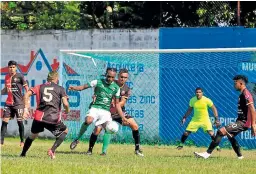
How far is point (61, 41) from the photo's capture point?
917 inches

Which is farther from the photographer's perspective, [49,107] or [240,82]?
[240,82]

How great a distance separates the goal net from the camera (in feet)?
68.7

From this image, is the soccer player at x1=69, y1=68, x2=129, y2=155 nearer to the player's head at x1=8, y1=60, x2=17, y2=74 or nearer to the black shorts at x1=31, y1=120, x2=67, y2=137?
the black shorts at x1=31, y1=120, x2=67, y2=137

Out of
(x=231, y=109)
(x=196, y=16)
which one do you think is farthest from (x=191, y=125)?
(x=196, y=16)

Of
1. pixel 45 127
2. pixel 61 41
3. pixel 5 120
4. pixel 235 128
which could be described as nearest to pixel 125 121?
pixel 45 127

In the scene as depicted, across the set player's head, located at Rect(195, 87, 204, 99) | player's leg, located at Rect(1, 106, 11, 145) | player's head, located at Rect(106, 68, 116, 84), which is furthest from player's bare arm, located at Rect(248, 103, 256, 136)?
player's leg, located at Rect(1, 106, 11, 145)

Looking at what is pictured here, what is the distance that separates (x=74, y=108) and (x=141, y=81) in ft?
6.87

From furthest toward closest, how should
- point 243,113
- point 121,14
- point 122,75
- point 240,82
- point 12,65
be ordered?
point 121,14
point 12,65
point 122,75
point 243,113
point 240,82

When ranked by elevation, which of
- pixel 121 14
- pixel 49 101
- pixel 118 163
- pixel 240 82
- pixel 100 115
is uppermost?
pixel 121 14

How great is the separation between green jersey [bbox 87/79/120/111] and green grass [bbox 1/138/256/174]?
3.58ft

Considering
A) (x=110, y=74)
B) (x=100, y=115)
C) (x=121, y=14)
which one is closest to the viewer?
(x=110, y=74)

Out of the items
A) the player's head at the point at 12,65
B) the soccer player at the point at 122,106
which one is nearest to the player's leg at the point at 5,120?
the player's head at the point at 12,65

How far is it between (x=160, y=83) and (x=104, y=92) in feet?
18.8

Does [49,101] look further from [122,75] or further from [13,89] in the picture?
[13,89]
